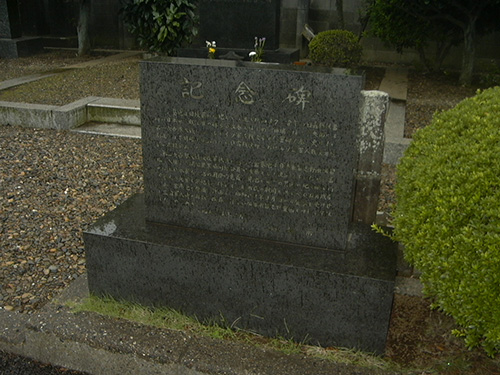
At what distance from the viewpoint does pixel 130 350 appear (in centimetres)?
286

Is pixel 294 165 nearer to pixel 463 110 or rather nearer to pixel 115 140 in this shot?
pixel 463 110

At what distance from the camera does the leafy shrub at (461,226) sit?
229 centimetres

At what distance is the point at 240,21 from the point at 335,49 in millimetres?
2123

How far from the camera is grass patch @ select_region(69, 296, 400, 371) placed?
2.86m

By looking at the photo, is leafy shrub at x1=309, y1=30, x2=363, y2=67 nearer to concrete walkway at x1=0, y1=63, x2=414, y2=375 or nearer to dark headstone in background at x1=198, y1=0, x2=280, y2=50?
dark headstone in background at x1=198, y1=0, x2=280, y2=50

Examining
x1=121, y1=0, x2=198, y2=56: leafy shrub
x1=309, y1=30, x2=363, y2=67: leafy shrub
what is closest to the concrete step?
x1=121, y1=0, x2=198, y2=56: leafy shrub

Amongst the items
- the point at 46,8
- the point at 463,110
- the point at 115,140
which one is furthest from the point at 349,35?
the point at 46,8

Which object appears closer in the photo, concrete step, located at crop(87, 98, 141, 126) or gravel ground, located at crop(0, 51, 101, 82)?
concrete step, located at crop(87, 98, 141, 126)

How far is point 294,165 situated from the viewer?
2.92 meters

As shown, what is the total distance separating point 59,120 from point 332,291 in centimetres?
586

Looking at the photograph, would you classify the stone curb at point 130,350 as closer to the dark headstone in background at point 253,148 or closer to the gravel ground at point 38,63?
the dark headstone in background at point 253,148

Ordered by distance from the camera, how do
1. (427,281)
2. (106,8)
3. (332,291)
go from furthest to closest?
(106,8)
(332,291)
(427,281)

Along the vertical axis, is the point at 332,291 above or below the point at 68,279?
above

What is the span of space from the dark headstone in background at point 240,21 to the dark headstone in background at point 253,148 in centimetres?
829
